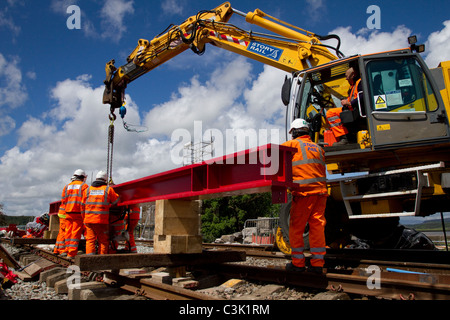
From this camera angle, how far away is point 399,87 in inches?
213

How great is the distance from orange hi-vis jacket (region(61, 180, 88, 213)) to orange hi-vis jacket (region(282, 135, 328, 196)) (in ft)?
16.2

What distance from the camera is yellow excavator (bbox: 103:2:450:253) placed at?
5.05 metres

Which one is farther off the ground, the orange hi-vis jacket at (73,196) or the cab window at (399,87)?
the cab window at (399,87)

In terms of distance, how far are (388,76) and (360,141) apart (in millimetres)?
1127

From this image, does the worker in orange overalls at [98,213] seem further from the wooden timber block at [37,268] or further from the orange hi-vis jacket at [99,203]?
the wooden timber block at [37,268]

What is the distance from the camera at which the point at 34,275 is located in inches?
227

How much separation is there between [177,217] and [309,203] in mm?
1789

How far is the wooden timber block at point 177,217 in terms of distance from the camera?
458 cm

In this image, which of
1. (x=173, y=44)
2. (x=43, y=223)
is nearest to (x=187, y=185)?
(x=173, y=44)

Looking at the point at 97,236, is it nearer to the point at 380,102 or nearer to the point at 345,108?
the point at 345,108

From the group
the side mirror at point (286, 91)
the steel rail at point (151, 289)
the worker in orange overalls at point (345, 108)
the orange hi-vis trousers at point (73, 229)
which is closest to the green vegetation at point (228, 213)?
the orange hi-vis trousers at point (73, 229)

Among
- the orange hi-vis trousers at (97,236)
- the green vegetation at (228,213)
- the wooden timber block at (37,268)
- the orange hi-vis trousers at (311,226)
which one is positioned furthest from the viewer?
the green vegetation at (228,213)

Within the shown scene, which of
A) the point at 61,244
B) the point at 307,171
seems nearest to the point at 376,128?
the point at 307,171

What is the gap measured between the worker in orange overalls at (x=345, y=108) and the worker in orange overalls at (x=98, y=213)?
13.4 ft
